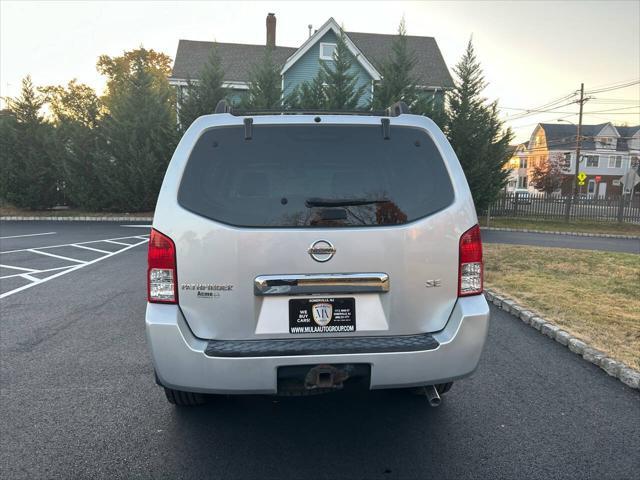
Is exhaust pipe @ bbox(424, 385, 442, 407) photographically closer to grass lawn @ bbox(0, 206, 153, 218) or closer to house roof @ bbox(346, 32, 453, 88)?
grass lawn @ bbox(0, 206, 153, 218)

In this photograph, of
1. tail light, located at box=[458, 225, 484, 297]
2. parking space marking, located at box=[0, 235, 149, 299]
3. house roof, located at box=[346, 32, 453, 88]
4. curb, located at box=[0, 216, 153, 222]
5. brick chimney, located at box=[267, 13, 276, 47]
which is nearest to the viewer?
tail light, located at box=[458, 225, 484, 297]

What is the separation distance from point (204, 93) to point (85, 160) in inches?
255

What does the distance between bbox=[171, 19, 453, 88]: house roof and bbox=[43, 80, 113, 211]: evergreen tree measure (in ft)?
22.2

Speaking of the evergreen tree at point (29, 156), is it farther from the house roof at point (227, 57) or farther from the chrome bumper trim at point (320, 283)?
the chrome bumper trim at point (320, 283)

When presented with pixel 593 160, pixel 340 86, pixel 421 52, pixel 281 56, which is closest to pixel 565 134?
pixel 593 160

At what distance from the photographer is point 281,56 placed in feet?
97.9

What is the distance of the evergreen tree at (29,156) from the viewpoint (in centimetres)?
2220

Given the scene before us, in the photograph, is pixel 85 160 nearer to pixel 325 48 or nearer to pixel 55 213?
pixel 55 213

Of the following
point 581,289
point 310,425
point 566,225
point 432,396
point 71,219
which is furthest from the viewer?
point 566,225

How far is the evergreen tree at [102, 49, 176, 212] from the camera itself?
21562 mm

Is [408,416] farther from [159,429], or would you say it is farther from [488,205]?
[488,205]

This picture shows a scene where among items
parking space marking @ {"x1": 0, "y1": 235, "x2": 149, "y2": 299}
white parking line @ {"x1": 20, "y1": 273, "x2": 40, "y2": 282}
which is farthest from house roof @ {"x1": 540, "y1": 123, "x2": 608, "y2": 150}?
white parking line @ {"x1": 20, "y1": 273, "x2": 40, "y2": 282}

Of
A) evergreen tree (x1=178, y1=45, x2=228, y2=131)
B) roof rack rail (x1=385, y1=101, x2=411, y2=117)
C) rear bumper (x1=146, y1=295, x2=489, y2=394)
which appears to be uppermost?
evergreen tree (x1=178, y1=45, x2=228, y2=131)

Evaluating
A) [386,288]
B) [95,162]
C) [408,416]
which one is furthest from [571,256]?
[95,162]
